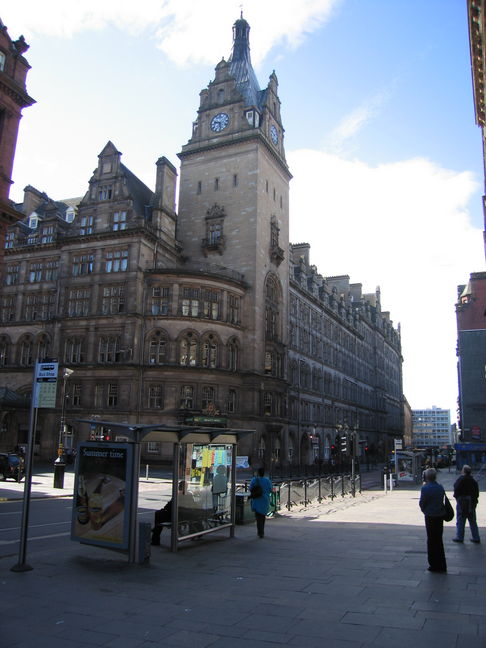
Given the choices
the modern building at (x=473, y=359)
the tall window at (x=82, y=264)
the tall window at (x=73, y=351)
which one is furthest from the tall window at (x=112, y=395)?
the modern building at (x=473, y=359)

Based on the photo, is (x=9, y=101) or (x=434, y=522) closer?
(x=434, y=522)

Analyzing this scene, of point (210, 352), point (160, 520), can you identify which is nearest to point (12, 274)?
point (210, 352)

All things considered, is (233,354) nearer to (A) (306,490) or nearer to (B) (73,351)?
(B) (73,351)

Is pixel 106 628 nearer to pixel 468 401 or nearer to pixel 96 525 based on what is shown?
pixel 96 525

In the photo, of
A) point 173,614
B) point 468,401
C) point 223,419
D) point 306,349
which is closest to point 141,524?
point 173,614

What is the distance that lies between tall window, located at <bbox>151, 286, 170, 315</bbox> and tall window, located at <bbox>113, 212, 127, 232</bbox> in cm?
623

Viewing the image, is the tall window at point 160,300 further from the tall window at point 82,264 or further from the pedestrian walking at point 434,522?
the pedestrian walking at point 434,522

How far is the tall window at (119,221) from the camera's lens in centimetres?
4738

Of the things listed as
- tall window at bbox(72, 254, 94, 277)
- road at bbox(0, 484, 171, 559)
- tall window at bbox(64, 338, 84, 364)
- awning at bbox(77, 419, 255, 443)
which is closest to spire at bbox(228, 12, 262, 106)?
tall window at bbox(72, 254, 94, 277)

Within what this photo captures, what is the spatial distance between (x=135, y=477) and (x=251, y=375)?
3708cm

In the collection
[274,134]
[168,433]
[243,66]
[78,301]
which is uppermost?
[243,66]

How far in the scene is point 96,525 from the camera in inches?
435

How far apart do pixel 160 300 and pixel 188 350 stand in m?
4.93

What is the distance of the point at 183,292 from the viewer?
46.1 m
